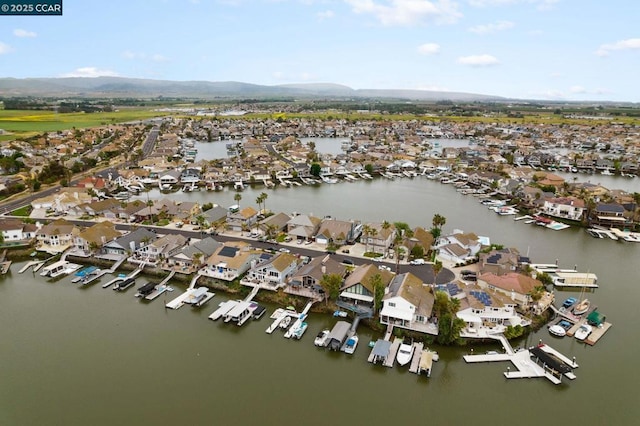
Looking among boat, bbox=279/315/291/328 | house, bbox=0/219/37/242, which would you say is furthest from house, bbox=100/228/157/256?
boat, bbox=279/315/291/328

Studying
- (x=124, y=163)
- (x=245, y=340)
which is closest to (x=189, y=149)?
(x=124, y=163)

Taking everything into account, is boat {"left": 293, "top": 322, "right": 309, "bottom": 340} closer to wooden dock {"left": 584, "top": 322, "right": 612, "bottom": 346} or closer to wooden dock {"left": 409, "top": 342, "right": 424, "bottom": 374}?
wooden dock {"left": 409, "top": 342, "right": 424, "bottom": 374}

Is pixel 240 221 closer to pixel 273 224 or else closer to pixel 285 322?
pixel 273 224

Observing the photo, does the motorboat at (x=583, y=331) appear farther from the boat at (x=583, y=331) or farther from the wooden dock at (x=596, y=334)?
the wooden dock at (x=596, y=334)

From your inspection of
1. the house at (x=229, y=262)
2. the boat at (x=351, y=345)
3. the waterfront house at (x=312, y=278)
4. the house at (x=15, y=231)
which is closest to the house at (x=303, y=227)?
the house at (x=229, y=262)

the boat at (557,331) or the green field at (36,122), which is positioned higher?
the green field at (36,122)

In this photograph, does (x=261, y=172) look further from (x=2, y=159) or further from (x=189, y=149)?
(x=2, y=159)
